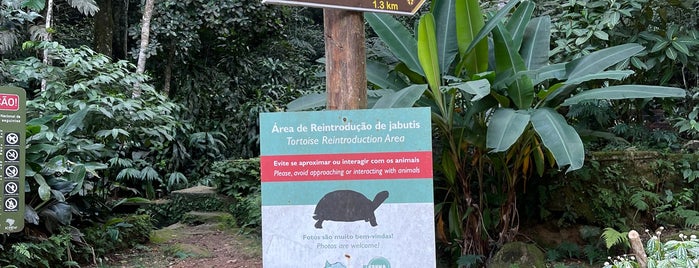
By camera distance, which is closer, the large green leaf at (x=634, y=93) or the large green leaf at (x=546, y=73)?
the large green leaf at (x=634, y=93)

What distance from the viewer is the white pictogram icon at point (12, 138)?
4504mm

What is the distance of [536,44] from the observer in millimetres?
5258

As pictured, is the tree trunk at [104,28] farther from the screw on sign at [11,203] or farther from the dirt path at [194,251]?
the screw on sign at [11,203]

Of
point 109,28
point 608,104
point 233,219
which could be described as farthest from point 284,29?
point 608,104

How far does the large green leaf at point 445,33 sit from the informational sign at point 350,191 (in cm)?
256

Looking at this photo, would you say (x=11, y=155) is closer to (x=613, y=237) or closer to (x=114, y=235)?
(x=114, y=235)

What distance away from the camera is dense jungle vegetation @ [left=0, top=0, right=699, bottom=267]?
4.60 m

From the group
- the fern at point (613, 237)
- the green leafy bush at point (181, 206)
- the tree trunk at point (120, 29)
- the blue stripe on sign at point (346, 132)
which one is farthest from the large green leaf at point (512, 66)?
the tree trunk at point (120, 29)

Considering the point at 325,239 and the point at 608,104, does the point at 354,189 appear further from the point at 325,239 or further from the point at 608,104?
the point at 608,104

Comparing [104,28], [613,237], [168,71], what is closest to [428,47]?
[613,237]

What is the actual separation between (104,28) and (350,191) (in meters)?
9.71

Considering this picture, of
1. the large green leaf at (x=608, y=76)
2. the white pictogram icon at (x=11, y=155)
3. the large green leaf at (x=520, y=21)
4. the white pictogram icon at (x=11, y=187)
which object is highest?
the large green leaf at (x=520, y=21)

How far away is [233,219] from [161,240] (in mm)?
1259

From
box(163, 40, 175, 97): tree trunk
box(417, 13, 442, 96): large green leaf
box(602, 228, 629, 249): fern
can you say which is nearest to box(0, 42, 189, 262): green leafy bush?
box(163, 40, 175, 97): tree trunk
